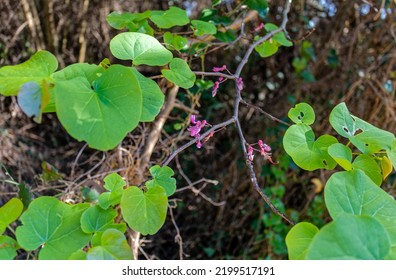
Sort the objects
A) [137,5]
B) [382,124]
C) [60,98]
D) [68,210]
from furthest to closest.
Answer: [137,5] < [382,124] < [68,210] < [60,98]

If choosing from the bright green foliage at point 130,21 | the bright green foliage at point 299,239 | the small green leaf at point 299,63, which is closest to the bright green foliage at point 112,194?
the bright green foliage at point 299,239

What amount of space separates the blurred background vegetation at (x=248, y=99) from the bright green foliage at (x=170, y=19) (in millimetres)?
749

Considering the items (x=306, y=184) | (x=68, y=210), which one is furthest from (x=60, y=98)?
(x=306, y=184)

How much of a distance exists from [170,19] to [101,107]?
45 centimetres

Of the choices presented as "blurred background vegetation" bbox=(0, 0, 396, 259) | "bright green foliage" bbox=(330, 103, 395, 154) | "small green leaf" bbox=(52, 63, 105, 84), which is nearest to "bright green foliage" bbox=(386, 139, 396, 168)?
"bright green foliage" bbox=(330, 103, 395, 154)

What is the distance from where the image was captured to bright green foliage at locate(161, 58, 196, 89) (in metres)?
0.80

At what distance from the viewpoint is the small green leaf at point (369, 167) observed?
0.70m

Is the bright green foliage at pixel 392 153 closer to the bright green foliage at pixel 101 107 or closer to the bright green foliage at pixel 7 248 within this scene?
the bright green foliage at pixel 101 107

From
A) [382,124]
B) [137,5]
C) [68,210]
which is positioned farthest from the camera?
[137,5]

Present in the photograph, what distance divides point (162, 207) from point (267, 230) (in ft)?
3.93

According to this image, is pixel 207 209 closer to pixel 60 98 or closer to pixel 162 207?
pixel 162 207

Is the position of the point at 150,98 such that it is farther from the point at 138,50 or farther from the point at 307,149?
the point at 307,149

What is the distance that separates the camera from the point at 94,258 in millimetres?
587

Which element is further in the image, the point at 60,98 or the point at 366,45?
the point at 366,45
